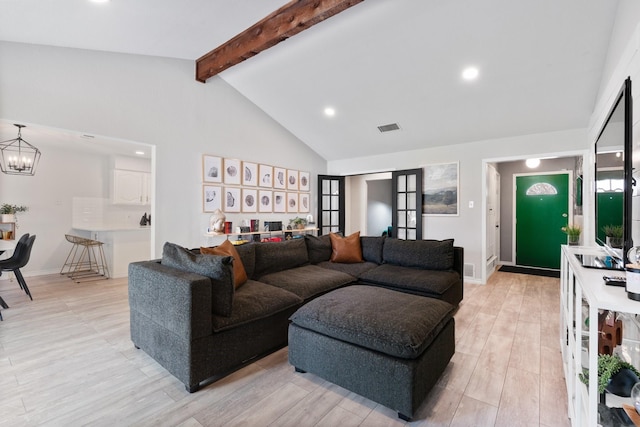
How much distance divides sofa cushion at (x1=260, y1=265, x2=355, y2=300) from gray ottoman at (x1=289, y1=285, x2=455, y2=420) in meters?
0.58

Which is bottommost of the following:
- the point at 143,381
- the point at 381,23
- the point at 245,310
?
the point at 143,381

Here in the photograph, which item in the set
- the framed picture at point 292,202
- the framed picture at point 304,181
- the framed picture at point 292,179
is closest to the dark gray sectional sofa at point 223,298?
the framed picture at point 292,202

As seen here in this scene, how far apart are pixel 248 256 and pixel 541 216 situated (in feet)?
19.4

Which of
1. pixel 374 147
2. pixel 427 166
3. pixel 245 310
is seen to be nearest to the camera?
pixel 245 310

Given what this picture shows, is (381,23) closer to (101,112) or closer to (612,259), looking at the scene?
(612,259)

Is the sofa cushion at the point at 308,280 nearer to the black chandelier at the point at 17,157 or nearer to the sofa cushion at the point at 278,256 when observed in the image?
the sofa cushion at the point at 278,256

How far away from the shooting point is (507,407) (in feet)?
5.57

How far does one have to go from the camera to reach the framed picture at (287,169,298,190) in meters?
5.68

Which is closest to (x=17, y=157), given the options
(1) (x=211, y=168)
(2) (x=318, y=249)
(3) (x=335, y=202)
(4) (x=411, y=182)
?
(1) (x=211, y=168)

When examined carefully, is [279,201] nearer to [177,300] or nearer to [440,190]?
[440,190]

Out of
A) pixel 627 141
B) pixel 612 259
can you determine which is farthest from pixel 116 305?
pixel 627 141

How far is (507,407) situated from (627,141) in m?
1.69

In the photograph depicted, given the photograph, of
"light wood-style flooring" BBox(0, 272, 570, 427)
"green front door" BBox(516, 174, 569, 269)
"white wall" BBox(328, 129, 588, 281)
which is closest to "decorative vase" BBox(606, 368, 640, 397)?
"light wood-style flooring" BBox(0, 272, 570, 427)

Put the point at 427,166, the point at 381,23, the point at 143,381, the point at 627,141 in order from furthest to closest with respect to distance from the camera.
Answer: the point at 427,166, the point at 381,23, the point at 143,381, the point at 627,141
